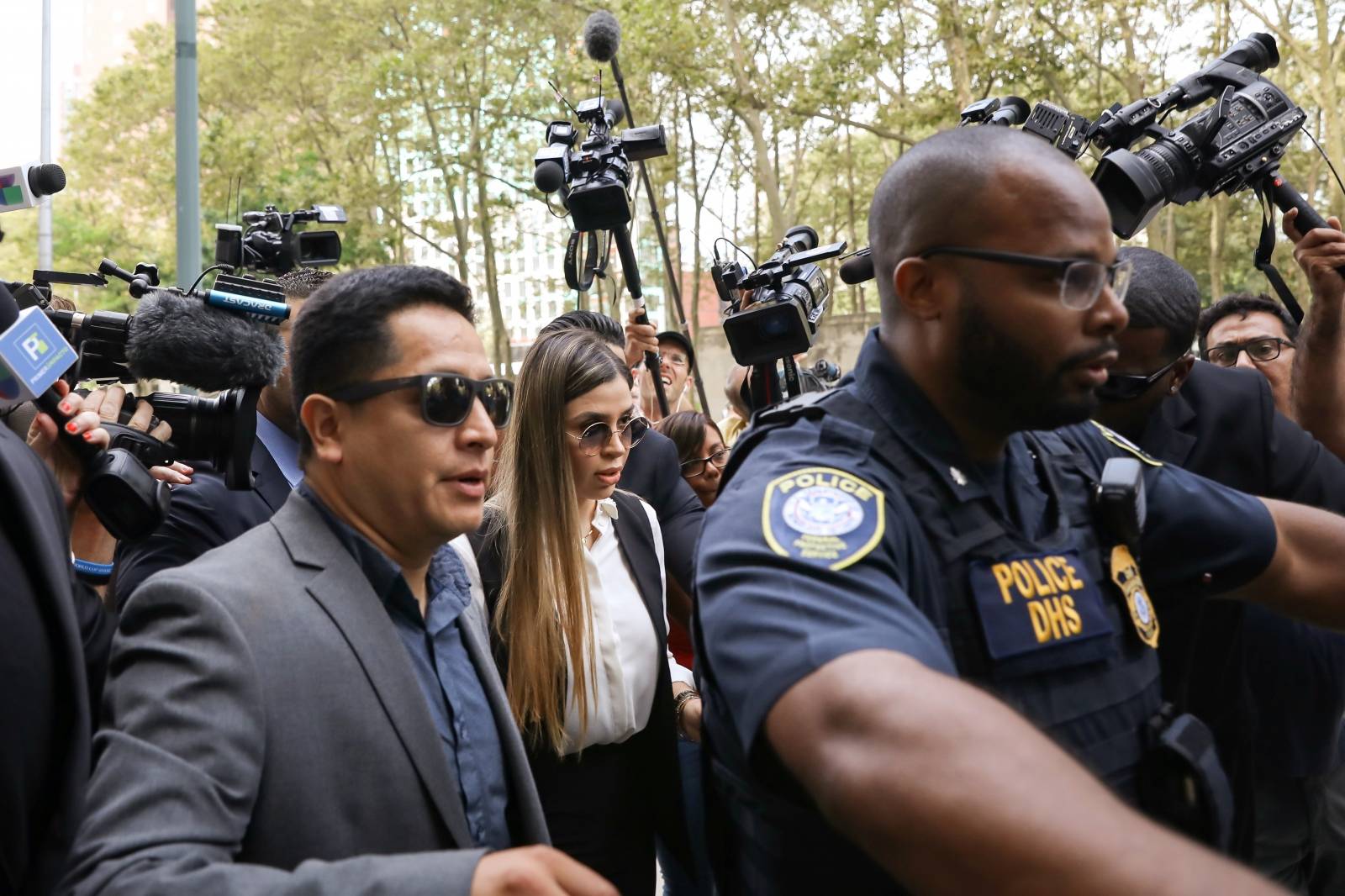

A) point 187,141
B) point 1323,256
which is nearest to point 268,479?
point 1323,256

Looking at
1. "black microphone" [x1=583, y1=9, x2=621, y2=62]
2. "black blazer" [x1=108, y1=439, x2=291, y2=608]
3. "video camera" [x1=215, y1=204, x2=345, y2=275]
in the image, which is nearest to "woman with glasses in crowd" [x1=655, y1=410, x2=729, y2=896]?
"black blazer" [x1=108, y1=439, x2=291, y2=608]

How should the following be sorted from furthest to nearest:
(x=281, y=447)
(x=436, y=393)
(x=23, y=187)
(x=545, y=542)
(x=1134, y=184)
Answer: (x=281, y=447) < (x=545, y=542) < (x=1134, y=184) < (x=23, y=187) < (x=436, y=393)

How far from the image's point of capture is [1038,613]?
5.72 ft

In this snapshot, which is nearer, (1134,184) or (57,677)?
(57,677)

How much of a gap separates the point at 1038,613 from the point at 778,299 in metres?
2.41

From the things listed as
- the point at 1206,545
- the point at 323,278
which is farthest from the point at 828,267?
the point at 1206,545

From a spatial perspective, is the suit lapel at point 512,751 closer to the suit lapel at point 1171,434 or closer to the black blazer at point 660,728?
the black blazer at point 660,728

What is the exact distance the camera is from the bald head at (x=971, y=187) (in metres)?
1.78

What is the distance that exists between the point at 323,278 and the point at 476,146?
19.9 meters

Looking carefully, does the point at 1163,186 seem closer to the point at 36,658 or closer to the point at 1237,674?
the point at 1237,674

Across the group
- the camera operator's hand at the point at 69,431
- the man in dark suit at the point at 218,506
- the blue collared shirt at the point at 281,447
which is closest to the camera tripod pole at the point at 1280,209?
the man in dark suit at the point at 218,506

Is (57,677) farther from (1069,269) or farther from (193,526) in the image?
(1069,269)

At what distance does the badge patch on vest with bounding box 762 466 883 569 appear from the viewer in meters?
1.52

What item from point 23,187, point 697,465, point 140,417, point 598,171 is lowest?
point 697,465
